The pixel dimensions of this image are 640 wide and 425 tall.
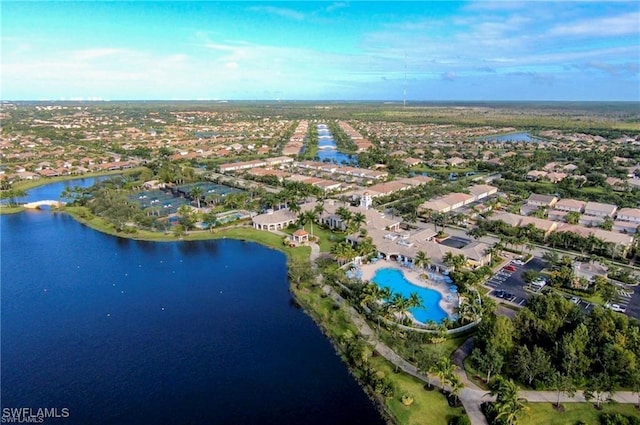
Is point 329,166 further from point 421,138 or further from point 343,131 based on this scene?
point 343,131

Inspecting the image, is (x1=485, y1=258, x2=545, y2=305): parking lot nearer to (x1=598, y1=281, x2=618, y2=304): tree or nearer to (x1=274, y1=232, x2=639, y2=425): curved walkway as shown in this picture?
(x1=598, y1=281, x2=618, y2=304): tree

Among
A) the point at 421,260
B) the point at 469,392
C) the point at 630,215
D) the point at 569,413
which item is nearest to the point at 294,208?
the point at 421,260

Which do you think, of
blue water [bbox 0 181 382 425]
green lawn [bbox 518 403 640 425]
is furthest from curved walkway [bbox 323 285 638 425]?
blue water [bbox 0 181 382 425]

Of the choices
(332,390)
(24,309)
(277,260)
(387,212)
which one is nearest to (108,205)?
(24,309)

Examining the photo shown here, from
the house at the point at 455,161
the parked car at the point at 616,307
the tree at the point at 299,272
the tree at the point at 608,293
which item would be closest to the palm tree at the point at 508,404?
the parked car at the point at 616,307

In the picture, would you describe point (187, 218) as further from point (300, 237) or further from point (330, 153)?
point (330, 153)

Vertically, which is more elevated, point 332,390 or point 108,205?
point 108,205

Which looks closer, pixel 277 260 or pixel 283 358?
pixel 283 358
